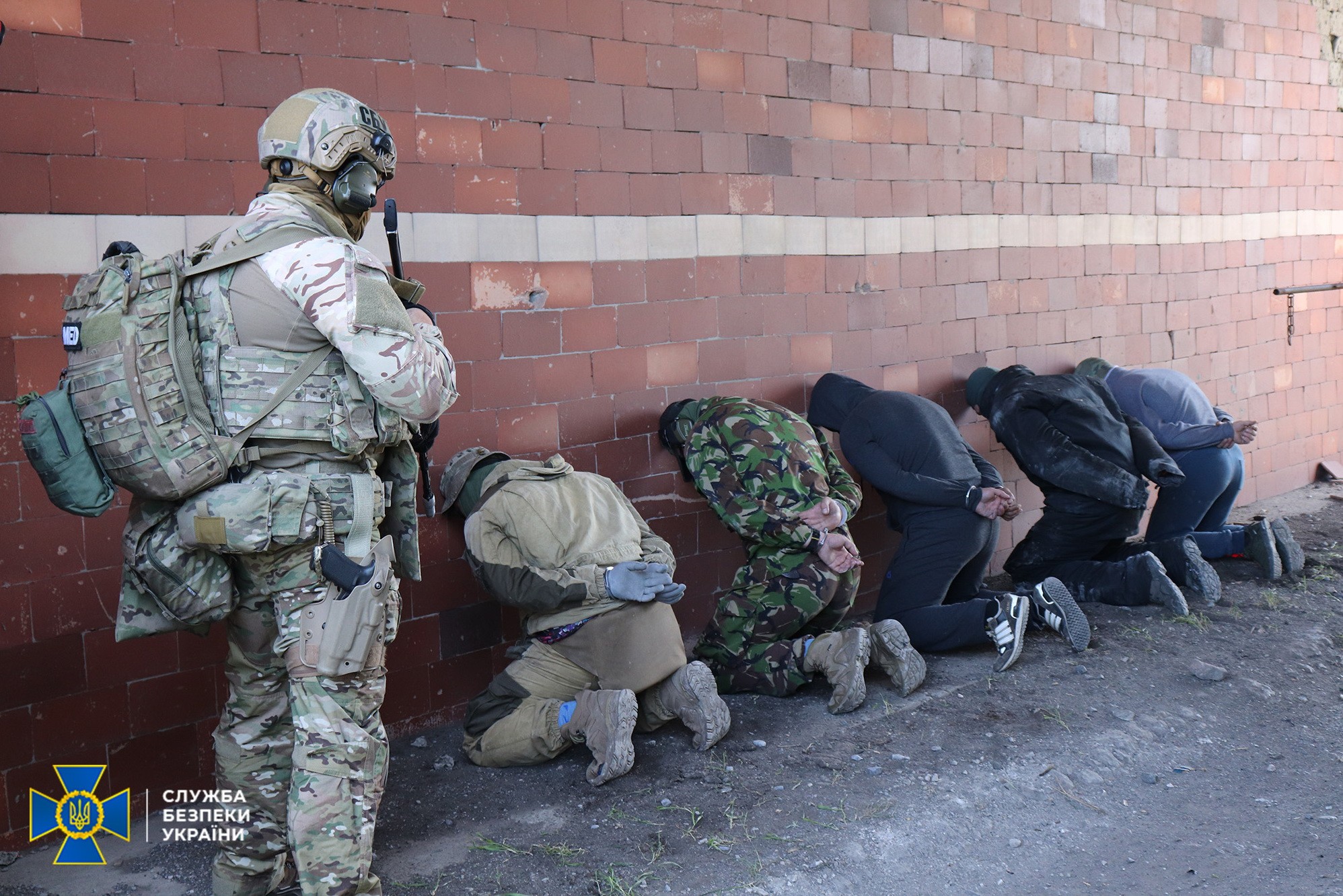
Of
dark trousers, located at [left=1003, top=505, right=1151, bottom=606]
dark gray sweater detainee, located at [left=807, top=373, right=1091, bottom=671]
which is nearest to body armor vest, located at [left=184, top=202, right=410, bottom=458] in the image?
dark gray sweater detainee, located at [left=807, top=373, right=1091, bottom=671]

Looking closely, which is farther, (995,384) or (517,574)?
(995,384)

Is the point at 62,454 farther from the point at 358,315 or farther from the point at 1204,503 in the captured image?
the point at 1204,503

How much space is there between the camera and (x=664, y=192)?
16.7 feet

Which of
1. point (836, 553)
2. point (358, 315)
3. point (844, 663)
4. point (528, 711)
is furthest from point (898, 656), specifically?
point (358, 315)

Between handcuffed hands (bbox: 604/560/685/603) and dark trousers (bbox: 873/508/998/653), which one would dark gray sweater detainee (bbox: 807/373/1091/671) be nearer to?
dark trousers (bbox: 873/508/998/653)

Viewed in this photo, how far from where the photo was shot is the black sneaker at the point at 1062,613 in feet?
16.3

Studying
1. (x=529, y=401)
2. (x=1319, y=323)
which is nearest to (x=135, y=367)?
(x=529, y=401)

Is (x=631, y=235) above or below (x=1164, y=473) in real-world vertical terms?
above

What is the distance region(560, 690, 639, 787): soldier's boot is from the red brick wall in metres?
0.92

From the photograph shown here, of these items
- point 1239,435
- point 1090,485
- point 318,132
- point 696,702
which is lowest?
point 696,702

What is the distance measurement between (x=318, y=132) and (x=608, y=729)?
2005mm

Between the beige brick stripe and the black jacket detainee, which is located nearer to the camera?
the beige brick stripe

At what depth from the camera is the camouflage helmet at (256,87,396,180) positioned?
2910mm

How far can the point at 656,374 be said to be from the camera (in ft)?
16.8
